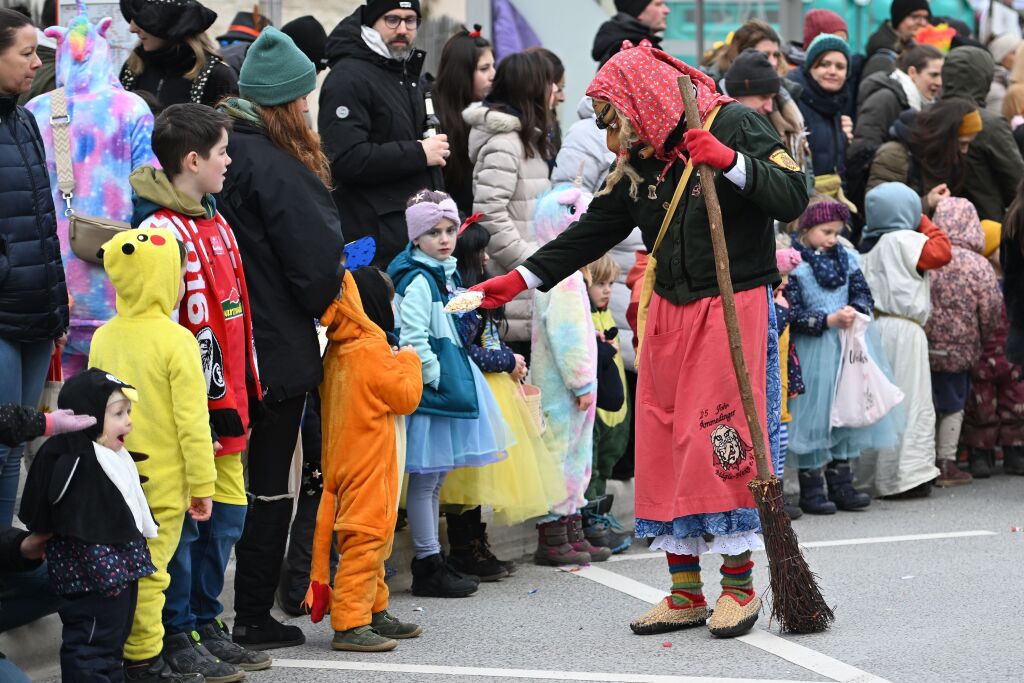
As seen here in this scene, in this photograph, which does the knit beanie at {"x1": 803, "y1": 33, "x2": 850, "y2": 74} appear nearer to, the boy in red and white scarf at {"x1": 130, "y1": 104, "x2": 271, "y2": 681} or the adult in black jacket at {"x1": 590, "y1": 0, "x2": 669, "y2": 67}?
the adult in black jacket at {"x1": 590, "y1": 0, "x2": 669, "y2": 67}

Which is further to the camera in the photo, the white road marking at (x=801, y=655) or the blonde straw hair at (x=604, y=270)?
the blonde straw hair at (x=604, y=270)

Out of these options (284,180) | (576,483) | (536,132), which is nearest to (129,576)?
(284,180)

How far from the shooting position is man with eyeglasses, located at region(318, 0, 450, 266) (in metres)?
7.64

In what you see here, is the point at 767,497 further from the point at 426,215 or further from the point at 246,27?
the point at 246,27

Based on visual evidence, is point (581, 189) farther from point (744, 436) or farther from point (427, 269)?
point (744, 436)

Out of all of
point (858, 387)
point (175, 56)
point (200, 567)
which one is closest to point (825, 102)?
point (858, 387)

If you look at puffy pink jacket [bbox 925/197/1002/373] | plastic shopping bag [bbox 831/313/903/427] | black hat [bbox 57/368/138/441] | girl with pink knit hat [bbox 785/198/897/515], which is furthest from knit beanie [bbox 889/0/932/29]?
black hat [bbox 57/368/138/441]

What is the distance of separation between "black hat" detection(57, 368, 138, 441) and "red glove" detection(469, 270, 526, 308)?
1.73 metres

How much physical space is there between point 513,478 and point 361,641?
144 cm

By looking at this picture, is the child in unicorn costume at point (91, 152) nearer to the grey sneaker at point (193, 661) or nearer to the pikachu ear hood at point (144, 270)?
the pikachu ear hood at point (144, 270)

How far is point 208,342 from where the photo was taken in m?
5.68

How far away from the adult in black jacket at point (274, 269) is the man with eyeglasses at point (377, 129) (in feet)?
4.59

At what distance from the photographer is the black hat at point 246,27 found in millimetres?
9352

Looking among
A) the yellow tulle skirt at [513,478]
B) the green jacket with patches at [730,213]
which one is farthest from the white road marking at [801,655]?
the green jacket with patches at [730,213]
